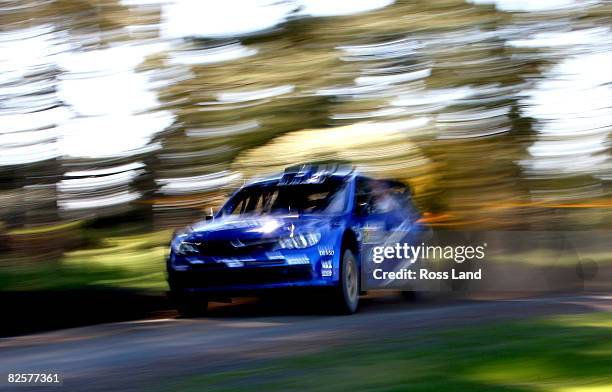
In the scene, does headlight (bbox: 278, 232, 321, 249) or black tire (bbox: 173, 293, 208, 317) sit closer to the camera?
headlight (bbox: 278, 232, 321, 249)

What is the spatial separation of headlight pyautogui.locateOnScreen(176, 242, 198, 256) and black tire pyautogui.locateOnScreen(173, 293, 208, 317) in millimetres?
462

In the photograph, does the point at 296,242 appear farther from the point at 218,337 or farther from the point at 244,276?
the point at 218,337

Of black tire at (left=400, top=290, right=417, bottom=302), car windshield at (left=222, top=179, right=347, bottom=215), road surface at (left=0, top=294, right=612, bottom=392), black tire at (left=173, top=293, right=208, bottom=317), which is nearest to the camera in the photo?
road surface at (left=0, top=294, right=612, bottom=392)

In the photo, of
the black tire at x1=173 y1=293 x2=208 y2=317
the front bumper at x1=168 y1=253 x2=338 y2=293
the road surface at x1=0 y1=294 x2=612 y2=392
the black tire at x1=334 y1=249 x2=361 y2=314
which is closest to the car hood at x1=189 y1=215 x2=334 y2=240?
the front bumper at x1=168 y1=253 x2=338 y2=293

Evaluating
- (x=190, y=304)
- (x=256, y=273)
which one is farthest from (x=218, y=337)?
(x=190, y=304)

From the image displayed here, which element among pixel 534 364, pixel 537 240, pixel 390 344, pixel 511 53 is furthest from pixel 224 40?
pixel 534 364

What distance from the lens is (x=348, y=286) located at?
10258mm

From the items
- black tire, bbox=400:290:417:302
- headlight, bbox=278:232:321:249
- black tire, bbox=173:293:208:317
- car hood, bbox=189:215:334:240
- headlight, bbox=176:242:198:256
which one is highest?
car hood, bbox=189:215:334:240

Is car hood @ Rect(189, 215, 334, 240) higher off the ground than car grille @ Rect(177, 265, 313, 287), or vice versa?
car hood @ Rect(189, 215, 334, 240)

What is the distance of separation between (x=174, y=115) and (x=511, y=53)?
232 inches

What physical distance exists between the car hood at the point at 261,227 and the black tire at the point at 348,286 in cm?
48

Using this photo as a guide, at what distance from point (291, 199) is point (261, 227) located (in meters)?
0.88

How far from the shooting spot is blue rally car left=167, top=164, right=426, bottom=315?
980cm

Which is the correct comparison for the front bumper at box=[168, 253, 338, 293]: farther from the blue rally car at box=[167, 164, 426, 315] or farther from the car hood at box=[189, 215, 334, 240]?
the car hood at box=[189, 215, 334, 240]
